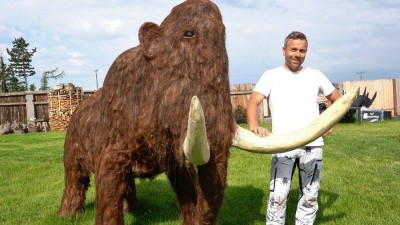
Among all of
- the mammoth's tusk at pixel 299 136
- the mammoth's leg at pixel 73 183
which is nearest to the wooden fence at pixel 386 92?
the mammoth's leg at pixel 73 183

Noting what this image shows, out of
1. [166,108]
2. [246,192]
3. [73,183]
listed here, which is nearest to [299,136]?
[166,108]

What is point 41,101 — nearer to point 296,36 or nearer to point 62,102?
point 62,102

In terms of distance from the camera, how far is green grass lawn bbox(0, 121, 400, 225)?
4316 millimetres

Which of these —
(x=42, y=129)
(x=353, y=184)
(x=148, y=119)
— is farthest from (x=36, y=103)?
(x=148, y=119)

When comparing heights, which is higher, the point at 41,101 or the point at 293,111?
the point at 41,101

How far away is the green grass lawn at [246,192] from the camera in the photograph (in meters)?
4.32

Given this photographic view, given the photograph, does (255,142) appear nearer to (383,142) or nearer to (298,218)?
(298,218)

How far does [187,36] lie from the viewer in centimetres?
228

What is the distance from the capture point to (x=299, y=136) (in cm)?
215

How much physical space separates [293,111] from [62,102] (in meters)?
14.4

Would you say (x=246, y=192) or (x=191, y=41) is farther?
(x=246, y=192)

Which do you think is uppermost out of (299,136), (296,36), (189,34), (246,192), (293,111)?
(296,36)

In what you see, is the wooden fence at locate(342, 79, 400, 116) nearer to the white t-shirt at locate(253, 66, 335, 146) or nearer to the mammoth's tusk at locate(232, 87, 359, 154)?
the white t-shirt at locate(253, 66, 335, 146)

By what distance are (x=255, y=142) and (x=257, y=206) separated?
8.77 ft
